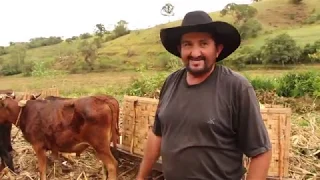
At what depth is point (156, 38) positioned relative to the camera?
4759 cm

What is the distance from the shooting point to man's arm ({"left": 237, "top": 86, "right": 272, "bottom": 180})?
2.15 metres

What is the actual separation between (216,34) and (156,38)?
4557cm

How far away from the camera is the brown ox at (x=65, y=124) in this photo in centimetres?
559

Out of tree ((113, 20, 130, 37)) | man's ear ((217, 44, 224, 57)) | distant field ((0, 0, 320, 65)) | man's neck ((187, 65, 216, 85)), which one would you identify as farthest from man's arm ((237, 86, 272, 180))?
tree ((113, 20, 130, 37))

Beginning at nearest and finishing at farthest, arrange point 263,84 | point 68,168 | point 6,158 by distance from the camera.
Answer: point 6,158, point 68,168, point 263,84

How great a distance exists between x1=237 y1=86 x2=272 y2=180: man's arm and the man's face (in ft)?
0.82

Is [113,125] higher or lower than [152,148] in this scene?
lower

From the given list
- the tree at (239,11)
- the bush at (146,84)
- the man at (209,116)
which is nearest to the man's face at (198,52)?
the man at (209,116)

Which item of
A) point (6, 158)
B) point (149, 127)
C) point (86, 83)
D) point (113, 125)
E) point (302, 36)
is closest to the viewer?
point (149, 127)

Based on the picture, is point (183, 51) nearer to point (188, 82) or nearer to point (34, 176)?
point (188, 82)

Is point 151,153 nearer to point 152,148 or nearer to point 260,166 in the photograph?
point 152,148

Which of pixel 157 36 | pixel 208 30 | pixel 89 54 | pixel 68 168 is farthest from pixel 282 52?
pixel 208 30

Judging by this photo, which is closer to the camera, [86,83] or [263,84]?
[263,84]

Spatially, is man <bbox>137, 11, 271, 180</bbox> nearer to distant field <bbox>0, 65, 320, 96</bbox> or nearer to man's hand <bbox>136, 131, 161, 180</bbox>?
man's hand <bbox>136, 131, 161, 180</bbox>
